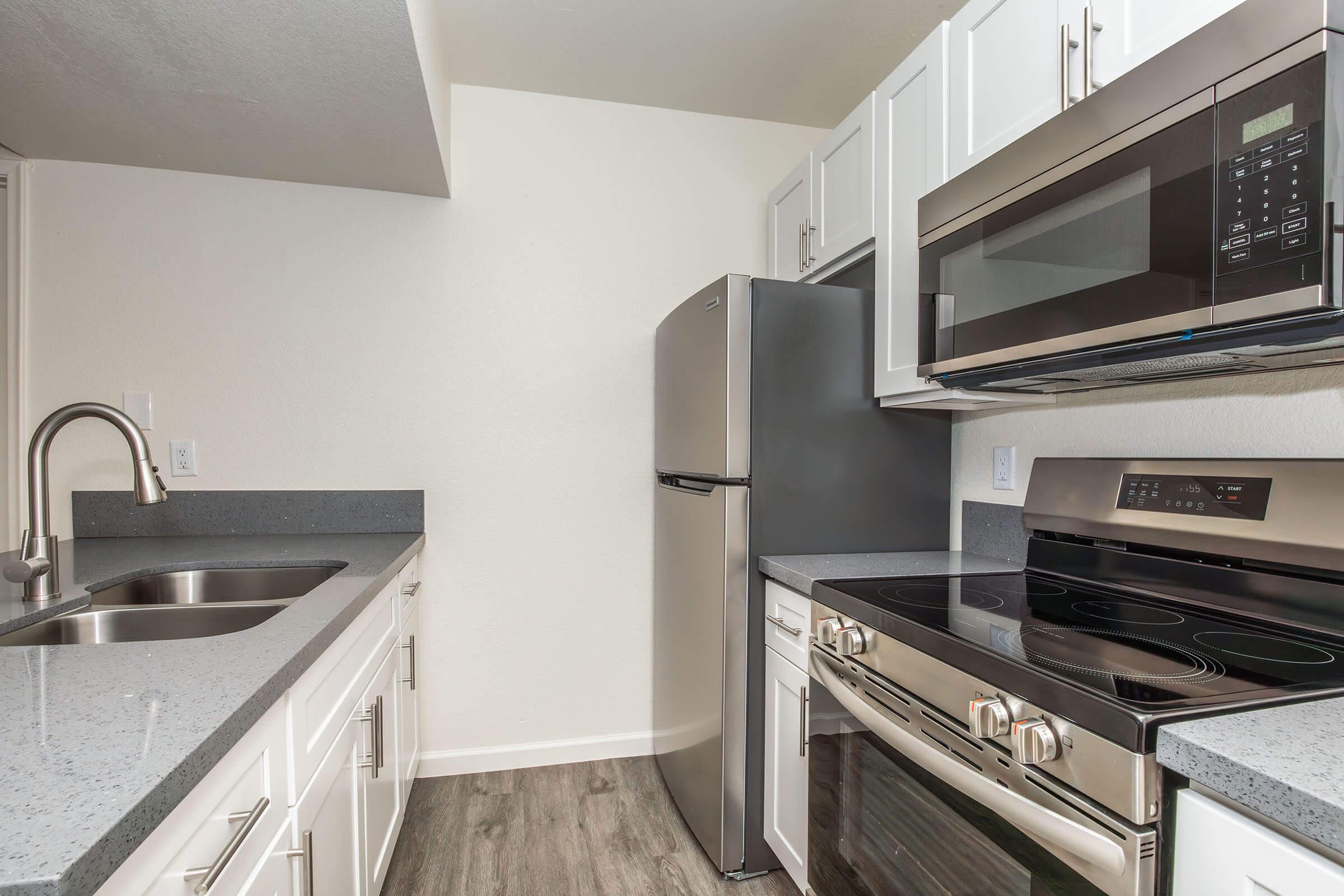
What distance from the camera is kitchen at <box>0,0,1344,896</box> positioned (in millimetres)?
764

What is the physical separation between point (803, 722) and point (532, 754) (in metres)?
1.32

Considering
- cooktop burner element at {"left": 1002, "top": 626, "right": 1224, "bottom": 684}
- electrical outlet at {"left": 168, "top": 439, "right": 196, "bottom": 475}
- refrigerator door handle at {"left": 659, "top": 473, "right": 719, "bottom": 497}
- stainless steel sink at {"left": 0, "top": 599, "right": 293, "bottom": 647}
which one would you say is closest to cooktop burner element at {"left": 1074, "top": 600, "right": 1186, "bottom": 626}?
cooktop burner element at {"left": 1002, "top": 626, "right": 1224, "bottom": 684}

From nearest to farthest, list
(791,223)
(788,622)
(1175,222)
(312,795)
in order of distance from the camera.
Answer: (1175,222), (312,795), (788,622), (791,223)

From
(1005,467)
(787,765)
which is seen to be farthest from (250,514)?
(1005,467)

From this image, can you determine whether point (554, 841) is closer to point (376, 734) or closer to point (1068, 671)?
point (376, 734)

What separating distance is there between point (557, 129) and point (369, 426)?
4.22 feet

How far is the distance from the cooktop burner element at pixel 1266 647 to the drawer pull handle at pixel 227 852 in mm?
1309

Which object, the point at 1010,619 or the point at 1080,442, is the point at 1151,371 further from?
the point at 1010,619

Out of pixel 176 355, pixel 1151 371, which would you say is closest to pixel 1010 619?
pixel 1151 371

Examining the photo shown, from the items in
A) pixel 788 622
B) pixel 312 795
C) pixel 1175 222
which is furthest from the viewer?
pixel 788 622

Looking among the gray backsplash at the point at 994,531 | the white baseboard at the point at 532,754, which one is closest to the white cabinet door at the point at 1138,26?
the gray backsplash at the point at 994,531

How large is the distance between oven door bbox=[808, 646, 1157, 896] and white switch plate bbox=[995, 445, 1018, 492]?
73 cm

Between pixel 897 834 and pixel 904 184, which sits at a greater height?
pixel 904 184

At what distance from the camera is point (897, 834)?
111 centimetres
